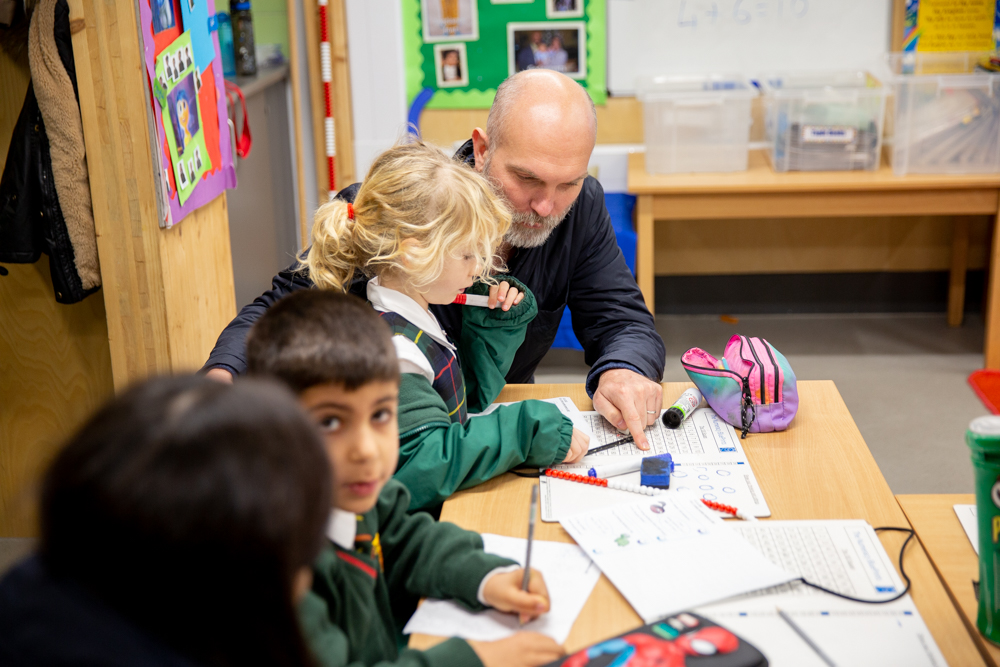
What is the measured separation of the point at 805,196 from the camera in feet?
9.32

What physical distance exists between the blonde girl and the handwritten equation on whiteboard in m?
2.15

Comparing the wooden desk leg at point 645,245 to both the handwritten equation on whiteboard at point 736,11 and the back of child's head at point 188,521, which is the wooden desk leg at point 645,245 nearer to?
the handwritten equation on whiteboard at point 736,11

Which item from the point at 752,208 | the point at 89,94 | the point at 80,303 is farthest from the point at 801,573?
the point at 752,208

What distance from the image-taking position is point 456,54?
330 cm

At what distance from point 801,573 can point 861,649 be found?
131 mm

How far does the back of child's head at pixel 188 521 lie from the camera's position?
475 mm

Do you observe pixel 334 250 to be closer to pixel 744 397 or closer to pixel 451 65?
pixel 744 397

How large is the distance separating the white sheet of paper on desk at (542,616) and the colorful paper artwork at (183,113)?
1.20 metres

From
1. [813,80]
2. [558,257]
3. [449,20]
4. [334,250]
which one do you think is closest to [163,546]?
[334,250]

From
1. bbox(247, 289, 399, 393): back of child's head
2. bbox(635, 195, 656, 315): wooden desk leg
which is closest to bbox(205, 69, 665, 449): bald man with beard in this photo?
bbox(247, 289, 399, 393): back of child's head

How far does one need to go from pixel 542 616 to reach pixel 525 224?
0.89 metres

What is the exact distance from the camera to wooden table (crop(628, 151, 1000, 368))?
2.79 m

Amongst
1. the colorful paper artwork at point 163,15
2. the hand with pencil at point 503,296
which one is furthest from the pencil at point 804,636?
the colorful paper artwork at point 163,15

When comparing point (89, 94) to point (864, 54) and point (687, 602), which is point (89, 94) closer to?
point (687, 602)
